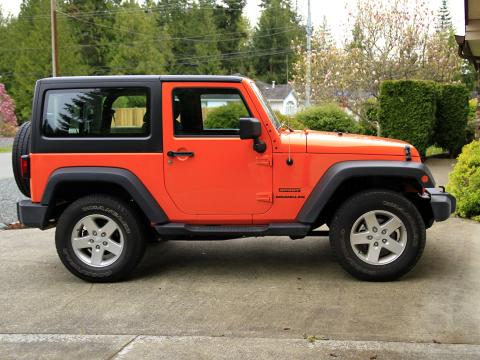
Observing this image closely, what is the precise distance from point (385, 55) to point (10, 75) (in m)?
39.8

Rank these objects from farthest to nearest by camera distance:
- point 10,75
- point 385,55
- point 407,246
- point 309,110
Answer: point 10,75 < point 385,55 < point 309,110 < point 407,246

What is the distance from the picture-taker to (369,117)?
21.1m

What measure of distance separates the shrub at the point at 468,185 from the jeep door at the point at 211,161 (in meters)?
3.83

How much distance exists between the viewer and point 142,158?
17.6 ft

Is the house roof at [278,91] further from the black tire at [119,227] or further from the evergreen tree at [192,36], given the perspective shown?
the black tire at [119,227]

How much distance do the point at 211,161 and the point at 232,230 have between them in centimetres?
66

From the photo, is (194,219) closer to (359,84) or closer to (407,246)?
(407,246)

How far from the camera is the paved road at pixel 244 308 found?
13.0ft

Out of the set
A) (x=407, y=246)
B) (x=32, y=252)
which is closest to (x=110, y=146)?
(x=32, y=252)

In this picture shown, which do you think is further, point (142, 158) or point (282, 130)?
point (282, 130)

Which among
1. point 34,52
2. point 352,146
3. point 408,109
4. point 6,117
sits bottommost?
point 352,146

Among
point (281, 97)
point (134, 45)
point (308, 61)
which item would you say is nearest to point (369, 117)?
point (308, 61)

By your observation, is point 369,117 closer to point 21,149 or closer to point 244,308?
point 21,149

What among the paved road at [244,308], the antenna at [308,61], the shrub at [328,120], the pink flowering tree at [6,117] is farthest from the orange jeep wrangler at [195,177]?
the pink flowering tree at [6,117]
